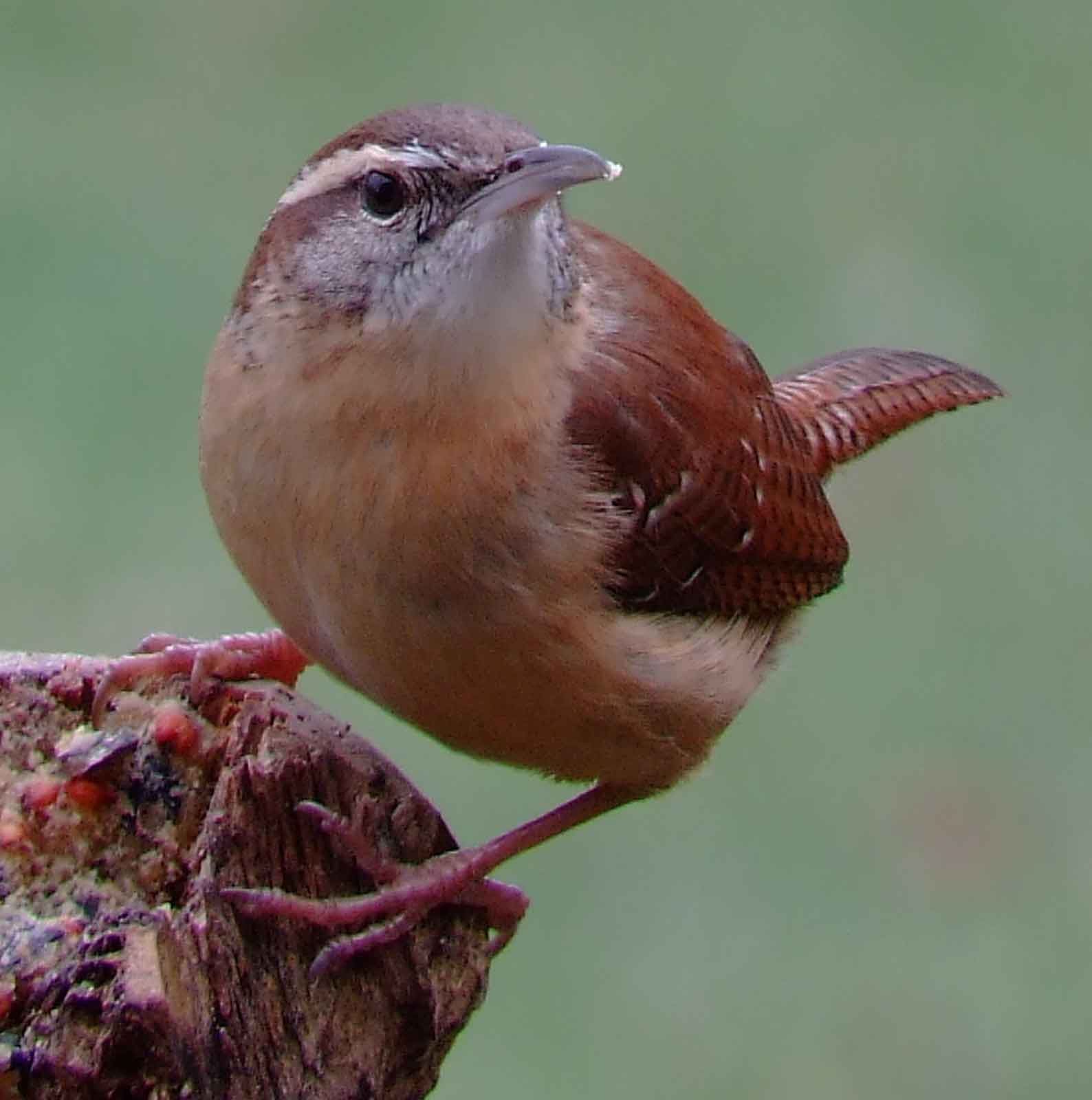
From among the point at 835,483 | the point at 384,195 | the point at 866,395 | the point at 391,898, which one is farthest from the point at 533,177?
the point at 835,483

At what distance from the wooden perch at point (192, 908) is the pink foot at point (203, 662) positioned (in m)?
0.02

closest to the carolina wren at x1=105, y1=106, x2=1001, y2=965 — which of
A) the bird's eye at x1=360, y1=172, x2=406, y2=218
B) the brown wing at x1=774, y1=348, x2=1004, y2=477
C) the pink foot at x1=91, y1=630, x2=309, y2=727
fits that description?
the bird's eye at x1=360, y1=172, x2=406, y2=218

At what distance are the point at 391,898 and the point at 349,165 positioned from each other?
1063 millimetres

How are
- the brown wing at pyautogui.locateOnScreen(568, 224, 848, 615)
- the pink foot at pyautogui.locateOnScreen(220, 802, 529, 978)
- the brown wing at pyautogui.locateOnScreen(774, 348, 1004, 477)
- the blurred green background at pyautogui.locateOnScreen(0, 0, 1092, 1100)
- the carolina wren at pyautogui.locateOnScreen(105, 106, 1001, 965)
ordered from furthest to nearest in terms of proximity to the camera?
the blurred green background at pyautogui.locateOnScreen(0, 0, 1092, 1100) → the brown wing at pyautogui.locateOnScreen(774, 348, 1004, 477) → the brown wing at pyautogui.locateOnScreen(568, 224, 848, 615) → the carolina wren at pyautogui.locateOnScreen(105, 106, 1001, 965) → the pink foot at pyautogui.locateOnScreen(220, 802, 529, 978)

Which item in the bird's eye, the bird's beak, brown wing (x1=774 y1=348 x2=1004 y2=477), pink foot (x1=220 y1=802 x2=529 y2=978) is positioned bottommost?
pink foot (x1=220 y1=802 x2=529 y2=978)

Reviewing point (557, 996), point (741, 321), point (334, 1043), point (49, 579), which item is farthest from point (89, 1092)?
point (741, 321)

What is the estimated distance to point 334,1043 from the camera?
8.87ft

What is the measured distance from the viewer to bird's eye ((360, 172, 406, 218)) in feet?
10.2

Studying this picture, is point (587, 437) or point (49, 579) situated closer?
point (587, 437)

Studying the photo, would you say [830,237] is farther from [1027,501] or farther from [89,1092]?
[89,1092]

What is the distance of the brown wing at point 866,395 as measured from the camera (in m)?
4.50

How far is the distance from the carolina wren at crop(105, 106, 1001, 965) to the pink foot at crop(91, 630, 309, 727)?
12cm

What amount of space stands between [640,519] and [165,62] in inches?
182

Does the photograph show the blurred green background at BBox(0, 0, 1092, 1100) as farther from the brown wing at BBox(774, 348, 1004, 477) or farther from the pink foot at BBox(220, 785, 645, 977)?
the pink foot at BBox(220, 785, 645, 977)
